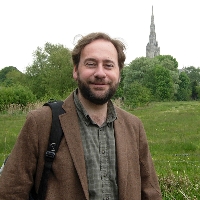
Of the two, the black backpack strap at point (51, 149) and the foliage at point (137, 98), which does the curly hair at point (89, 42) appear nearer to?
the black backpack strap at point (51, 149)

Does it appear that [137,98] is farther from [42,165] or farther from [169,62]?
[42,165]

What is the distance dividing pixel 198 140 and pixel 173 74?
53.1 m

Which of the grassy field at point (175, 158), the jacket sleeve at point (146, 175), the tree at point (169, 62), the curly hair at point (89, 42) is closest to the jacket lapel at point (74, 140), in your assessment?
the curly hair at point (89, 42)

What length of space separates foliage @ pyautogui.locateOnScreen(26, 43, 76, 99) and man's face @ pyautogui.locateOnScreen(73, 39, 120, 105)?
3244 cm

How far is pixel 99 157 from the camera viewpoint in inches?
91.9

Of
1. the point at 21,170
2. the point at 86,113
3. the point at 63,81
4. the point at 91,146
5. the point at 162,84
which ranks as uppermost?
the point at 162,84

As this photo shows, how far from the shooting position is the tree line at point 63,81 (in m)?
29.4

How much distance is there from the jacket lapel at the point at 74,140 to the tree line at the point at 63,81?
1495cm

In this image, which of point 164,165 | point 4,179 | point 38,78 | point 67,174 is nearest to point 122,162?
point 67,174

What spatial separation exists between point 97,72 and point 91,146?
525 millimetres

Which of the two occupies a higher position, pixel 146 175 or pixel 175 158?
pixel 146 175

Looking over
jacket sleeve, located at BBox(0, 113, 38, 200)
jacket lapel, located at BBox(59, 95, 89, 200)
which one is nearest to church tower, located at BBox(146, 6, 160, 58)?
jacket lapel, located at BBox(59, 95, 89, 200)

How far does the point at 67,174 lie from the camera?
221cm

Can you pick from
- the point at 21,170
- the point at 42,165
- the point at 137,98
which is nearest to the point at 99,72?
the point at 42,165
